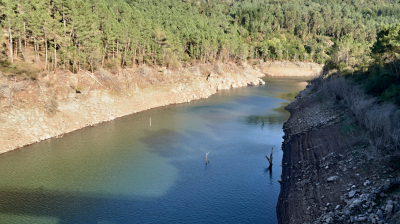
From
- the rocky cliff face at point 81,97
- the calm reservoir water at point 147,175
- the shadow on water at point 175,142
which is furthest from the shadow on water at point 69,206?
the rocky cliff face at point 81,97

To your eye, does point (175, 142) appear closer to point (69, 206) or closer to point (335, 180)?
point (69, 206)

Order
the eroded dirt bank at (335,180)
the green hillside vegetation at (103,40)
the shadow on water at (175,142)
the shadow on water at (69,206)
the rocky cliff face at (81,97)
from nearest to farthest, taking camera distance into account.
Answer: the eroded dirt bank at (335,180) → the shadow on water at (69,206) → the shadow on water at (175,142) → the rocky cliff face at (81,97) → the green hillside vegetation at (103,40)

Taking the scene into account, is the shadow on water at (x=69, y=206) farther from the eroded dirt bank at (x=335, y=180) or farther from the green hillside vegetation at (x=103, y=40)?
the green hillside vegetation at (x=103, y=40)

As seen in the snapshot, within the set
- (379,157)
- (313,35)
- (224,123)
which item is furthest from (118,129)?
(313,35)

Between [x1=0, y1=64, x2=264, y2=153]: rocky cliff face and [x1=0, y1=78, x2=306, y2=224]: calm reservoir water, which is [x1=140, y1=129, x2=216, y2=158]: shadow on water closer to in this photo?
[x1=0, y1=78, x2=306, y2=224]: calm reservoir water

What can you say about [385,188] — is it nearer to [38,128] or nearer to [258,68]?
[38,128]

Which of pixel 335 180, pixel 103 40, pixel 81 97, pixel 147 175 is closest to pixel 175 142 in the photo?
pixel 147 175

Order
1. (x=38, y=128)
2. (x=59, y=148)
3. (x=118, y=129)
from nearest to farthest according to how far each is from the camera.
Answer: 1. (x=59, y=148)
2. (x=38, y=128)
3. (x=118, y=129)
